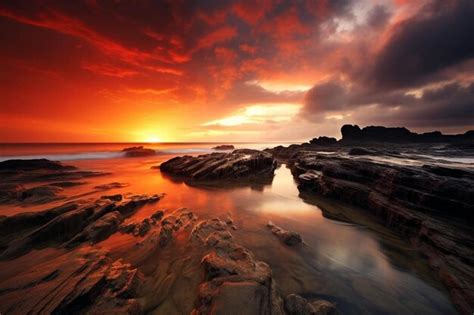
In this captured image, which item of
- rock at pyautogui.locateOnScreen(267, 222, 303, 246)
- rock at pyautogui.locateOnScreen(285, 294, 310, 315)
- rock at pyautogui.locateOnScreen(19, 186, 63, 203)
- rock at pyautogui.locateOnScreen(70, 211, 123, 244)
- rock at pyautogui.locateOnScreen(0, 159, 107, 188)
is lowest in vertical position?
rock at pyautogui.locateOnScreen(267, 222, 303, 246)

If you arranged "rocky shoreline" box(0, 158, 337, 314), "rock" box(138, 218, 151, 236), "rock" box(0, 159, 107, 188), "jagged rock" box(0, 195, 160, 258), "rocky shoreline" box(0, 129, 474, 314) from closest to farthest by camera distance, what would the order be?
"rocky shoreline" box(0, 158, 337, 314), "rocky shoreline" box(0, 129, 474, 314), "jagged rock" box(0, 195, 160, 258), "rock" box(138, 218, 151, 236), "rock" box(0, 159, 107, 188)

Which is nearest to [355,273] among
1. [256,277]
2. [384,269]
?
[384,269]

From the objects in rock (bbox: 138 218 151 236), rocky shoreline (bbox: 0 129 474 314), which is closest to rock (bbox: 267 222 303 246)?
rocky shoreline (bbox: 0 129 474 314)

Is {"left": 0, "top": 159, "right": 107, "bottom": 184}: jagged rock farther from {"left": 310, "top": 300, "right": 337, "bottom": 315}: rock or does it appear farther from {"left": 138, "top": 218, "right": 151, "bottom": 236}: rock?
{"left": 310, "top": 300, "right": 337, "bottom": 315}: rock

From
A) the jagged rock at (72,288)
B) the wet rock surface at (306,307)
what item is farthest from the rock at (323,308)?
the jagged rock at (72,288)

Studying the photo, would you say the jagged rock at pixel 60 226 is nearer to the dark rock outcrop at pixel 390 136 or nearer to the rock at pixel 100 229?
the rock at pixel 100 229

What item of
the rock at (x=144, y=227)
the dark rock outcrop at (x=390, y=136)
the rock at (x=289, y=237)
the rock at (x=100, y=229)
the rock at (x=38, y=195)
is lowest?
the rock at (x=289, y=237)

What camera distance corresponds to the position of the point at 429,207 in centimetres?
648

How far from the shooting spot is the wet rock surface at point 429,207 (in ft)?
14.4

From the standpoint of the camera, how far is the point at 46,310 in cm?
276

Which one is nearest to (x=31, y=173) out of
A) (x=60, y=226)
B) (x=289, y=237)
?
(x=60, y=226)

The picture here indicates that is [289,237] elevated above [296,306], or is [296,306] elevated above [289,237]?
[296,306]

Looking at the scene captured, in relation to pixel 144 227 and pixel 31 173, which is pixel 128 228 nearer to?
pixel 144 227

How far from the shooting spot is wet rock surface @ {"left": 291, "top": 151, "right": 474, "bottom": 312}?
4.38 metres
